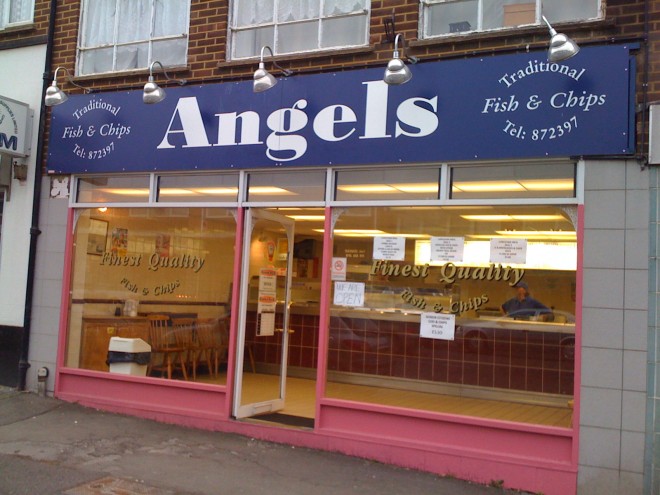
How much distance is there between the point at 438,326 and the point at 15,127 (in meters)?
6.25

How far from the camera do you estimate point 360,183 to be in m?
7.63

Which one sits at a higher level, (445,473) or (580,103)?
(580,103)

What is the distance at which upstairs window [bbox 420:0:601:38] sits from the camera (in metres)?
6.84

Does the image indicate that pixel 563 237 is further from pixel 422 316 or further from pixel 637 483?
pixel 637 483

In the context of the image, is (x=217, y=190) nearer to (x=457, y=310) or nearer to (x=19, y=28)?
(x=457, y=310)

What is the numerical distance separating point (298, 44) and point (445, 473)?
16.5ft

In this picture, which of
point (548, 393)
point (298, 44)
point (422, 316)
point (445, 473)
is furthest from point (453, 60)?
point (445, 473)

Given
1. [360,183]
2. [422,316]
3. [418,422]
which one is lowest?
[418,422]

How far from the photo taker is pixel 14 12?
10.3 m

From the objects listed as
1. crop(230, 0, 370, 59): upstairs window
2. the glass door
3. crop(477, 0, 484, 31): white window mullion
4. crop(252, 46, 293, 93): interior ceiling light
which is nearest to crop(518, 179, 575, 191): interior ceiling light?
crop(477, 0, 484, 31): white window mullion

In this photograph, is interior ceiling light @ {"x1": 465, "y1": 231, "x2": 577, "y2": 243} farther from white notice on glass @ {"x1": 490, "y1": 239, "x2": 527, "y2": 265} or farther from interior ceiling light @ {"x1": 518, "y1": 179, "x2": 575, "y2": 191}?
interior ceiling light @ {"x1": 518, "y1": 179, "x2": 575, "y2": 191}

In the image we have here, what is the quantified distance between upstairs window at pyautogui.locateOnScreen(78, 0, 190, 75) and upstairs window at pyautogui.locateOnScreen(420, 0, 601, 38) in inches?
128

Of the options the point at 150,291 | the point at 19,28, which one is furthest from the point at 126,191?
the point at 19,28

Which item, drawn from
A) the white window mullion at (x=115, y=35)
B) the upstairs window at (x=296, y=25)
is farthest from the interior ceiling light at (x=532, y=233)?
the white window mullion at (x=115, y=35)
